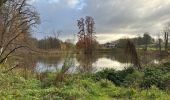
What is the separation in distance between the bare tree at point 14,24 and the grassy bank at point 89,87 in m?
2.98

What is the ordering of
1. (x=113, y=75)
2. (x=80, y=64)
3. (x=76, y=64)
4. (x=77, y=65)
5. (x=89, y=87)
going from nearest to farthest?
(x=89, y=87), (x=113, y=75), (x=76, y=64), (x=77, y=65), (x=80, y=64)

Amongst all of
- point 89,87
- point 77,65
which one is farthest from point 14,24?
point 89,87

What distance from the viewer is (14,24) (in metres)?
22.4

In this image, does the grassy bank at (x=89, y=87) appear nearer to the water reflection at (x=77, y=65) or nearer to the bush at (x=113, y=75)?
the bush at (x=113, y=75)

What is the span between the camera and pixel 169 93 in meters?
14.3

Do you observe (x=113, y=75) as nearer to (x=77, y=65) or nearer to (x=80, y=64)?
(x=77, y=65)

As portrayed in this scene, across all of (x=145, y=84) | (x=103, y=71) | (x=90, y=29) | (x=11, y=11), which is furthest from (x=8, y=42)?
(x=90, y=29)

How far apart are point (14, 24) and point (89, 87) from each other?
9.56 m

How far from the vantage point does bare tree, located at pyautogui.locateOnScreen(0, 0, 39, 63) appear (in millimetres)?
20078

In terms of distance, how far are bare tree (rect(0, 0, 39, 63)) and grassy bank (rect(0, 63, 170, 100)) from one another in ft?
9.77

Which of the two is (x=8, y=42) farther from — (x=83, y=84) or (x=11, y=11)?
(x=83, y=84)

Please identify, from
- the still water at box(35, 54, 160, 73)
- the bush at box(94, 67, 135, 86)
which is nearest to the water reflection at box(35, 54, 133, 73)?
the still water at box(35, 54, 160, 73)

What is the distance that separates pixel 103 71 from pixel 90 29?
42.2m

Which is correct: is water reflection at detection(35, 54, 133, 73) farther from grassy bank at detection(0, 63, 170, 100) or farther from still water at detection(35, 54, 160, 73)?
grassy bank at detection(0, 63, 170, 100)
